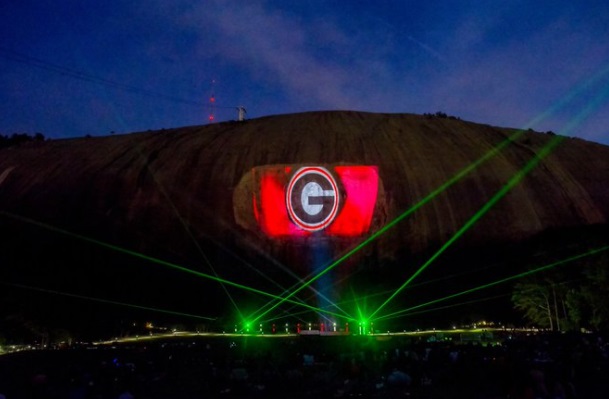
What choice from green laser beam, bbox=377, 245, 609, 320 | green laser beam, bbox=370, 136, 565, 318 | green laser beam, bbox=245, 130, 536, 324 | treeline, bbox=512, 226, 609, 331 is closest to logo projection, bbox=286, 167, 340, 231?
green laser beam, bbox=245, 130, 536, 324

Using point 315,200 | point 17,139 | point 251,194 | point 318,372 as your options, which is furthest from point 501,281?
point 17,139

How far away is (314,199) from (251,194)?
516 cm

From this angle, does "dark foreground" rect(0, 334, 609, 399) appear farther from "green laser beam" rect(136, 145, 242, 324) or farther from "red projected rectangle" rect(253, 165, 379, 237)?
"green laser beam" rect(136, 145, 242, 324)

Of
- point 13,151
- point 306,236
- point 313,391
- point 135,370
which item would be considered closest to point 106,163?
point 13,151

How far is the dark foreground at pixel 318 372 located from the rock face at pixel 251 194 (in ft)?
59.7

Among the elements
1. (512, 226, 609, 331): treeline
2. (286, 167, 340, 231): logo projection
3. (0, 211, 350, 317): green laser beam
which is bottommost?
(512, 226, 609, 331): treeline

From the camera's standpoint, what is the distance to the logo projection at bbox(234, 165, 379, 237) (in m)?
34.9

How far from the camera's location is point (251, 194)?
3784 centimetres

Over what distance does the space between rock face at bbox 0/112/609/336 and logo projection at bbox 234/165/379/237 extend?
0.83 m

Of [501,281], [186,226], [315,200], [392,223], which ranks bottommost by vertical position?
[501,281]

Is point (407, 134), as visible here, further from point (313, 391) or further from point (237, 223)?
point (313, 391)

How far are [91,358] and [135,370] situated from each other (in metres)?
3.08

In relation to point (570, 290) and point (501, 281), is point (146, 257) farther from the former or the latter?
point (570, 290)

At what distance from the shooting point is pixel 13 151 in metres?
51.8
